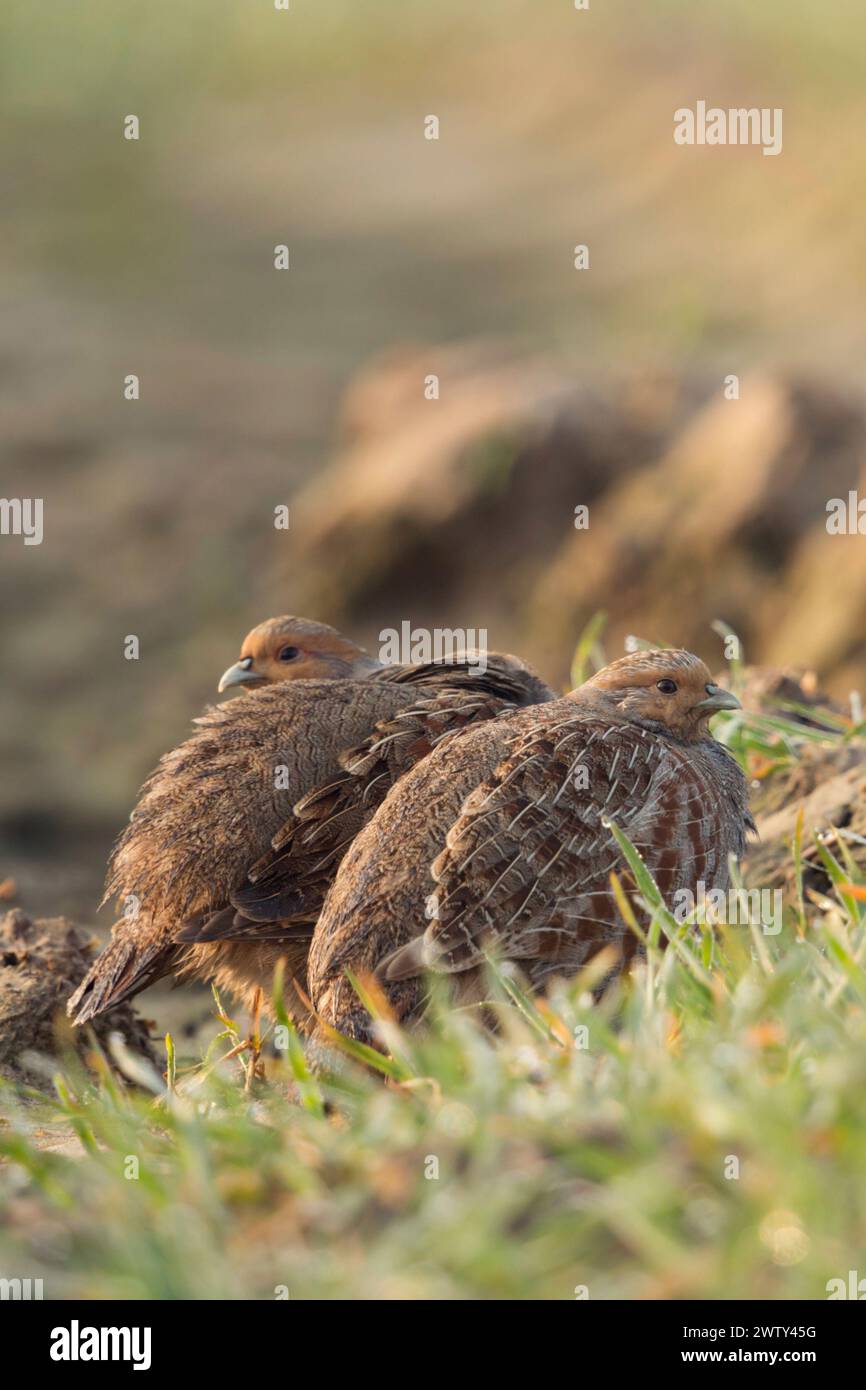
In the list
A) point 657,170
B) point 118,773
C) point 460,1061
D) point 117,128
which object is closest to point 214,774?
point 460,1061

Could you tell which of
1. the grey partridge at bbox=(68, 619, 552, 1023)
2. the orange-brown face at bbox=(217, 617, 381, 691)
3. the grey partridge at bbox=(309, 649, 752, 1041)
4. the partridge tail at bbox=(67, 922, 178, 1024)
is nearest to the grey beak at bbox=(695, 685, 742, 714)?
the grey partridge at bbox=(309, 649, 752, 1041)

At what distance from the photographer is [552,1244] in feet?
7.89

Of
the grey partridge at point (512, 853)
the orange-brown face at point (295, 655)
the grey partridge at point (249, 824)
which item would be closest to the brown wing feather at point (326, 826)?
the grey partridge at point (249, 824)

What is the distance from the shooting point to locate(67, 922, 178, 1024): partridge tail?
4293 mm

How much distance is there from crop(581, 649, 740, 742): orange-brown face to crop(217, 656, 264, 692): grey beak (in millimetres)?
1352

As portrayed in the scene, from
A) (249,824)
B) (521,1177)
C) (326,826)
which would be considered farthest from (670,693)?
(521,1177)

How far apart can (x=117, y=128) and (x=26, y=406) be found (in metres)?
7.00

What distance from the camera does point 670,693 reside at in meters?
4.57

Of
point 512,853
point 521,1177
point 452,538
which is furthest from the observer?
point 452,538

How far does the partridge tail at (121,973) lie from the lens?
429cm

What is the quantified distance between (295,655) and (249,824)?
1.18 meters

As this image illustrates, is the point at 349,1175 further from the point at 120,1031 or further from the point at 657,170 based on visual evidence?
the point at 657,170

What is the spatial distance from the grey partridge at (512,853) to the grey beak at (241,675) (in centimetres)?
125

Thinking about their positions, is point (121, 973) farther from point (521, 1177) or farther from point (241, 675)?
point (521, 1177)
